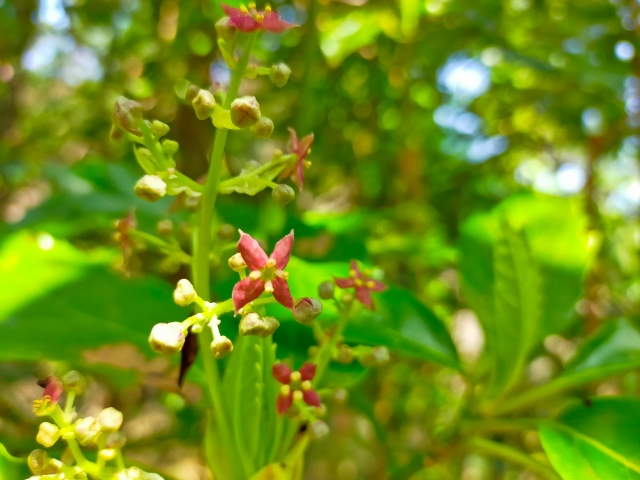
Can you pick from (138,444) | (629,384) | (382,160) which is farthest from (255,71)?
(629,384)

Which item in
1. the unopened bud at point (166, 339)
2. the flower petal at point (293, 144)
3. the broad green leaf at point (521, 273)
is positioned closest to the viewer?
the unopened bud at point (166, 339)

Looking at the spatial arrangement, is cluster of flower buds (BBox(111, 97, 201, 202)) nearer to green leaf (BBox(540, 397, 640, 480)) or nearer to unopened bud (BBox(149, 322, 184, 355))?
unopened bud (BBox(149, 322, 184, 355))

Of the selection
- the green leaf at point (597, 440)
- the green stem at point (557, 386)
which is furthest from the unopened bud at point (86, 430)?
the green stem at point (557, 386)

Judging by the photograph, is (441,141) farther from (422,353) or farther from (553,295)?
(422,353)

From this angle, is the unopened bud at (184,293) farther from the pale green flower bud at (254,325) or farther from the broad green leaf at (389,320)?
the broad green leaf at (389,320)

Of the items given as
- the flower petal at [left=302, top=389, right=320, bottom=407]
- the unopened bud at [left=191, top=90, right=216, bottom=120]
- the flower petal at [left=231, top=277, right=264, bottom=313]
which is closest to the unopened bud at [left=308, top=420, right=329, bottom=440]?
the flower petal at [left=302, top=389, right=320, bottom=407]

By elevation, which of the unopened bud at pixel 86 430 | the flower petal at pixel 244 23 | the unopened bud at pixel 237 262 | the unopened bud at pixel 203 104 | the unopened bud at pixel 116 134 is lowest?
the unopened bud at pixel 86 430

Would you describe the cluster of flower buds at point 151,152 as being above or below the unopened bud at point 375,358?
above
